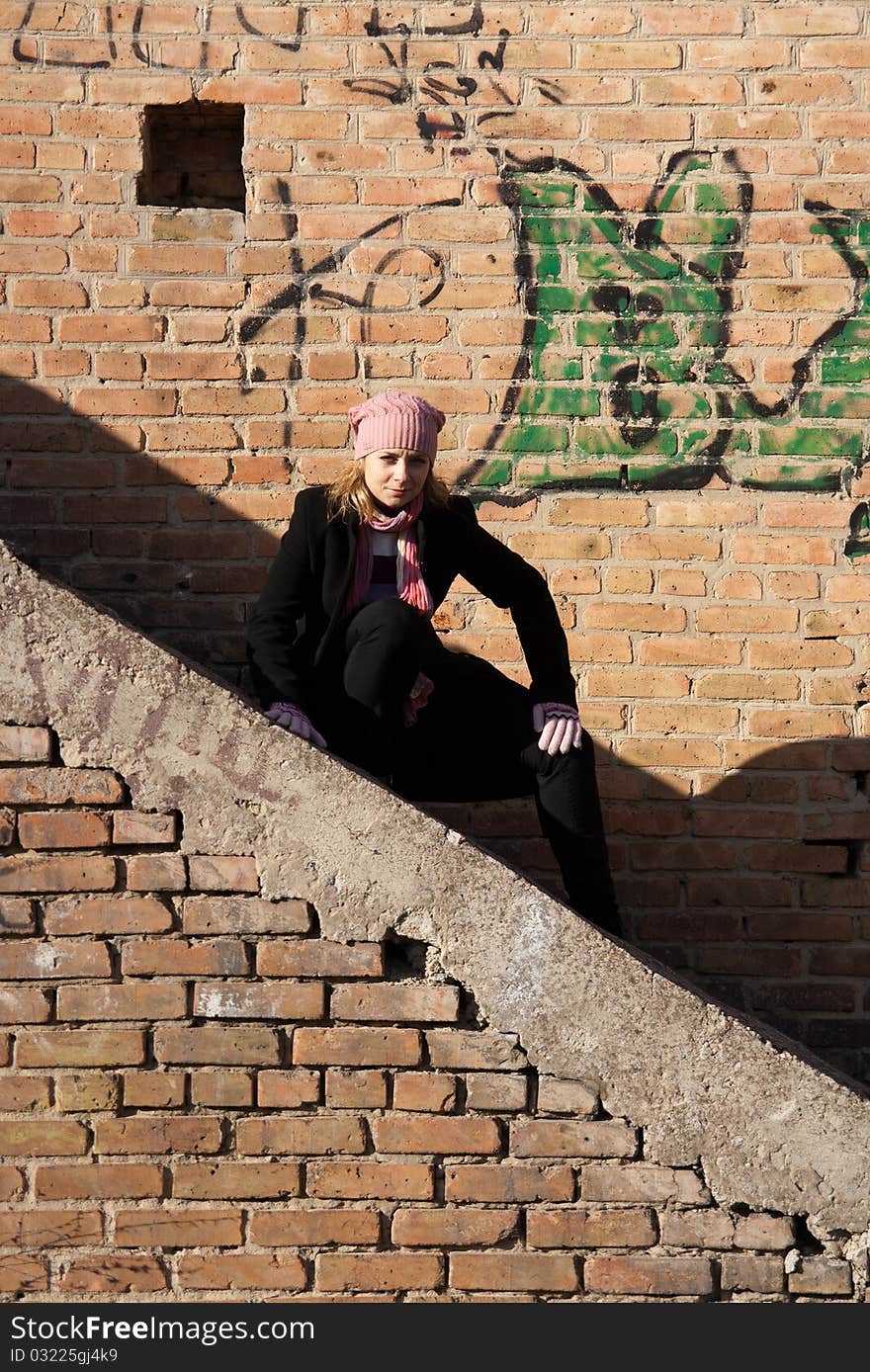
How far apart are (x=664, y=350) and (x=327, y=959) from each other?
2260mm

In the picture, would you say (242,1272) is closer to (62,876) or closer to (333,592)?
(62,876)

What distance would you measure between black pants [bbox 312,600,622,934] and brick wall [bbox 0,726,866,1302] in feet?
1.46

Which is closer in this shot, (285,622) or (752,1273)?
(752,1273)

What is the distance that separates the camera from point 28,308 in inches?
175

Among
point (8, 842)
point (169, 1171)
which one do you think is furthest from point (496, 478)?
point (169, 1171)

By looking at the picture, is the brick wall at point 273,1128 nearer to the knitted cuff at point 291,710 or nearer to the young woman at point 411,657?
the knitted cuff at point 291,710

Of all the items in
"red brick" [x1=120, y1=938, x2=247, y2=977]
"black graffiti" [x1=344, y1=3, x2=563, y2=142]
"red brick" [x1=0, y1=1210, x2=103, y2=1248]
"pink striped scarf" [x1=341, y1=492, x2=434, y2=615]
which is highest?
"black graffiti" [x1=344, y1=3, x2=563, y2=142]

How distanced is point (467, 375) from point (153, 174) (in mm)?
1158

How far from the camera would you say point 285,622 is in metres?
3.45

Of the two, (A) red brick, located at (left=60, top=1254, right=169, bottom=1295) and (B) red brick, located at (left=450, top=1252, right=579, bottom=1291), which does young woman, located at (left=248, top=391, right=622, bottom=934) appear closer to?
(B) red brick, located at (left=450, top=1252, right=579, bottom=1291)

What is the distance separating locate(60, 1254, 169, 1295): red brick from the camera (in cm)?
307

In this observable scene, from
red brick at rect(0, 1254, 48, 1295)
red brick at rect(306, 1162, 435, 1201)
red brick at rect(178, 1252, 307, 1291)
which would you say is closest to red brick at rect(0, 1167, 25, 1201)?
red brick at rect(0, 1254, 48, 1295)

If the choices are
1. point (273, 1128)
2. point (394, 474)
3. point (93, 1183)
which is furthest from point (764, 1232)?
point (394, 474)

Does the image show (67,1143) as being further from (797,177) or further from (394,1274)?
(797,177)
